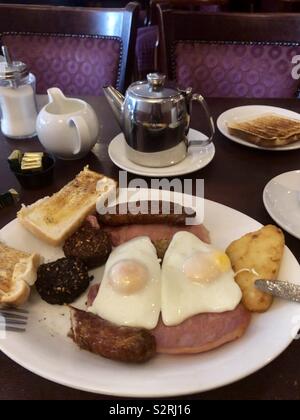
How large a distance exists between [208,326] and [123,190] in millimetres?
477

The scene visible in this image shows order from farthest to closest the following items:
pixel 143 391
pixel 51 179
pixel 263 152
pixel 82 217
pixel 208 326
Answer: pixel 263 152 → pixel 51 179 → pixel 82 217 → pixel 208 326 → pixel 143 391

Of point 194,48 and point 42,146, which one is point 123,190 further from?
point 194,48

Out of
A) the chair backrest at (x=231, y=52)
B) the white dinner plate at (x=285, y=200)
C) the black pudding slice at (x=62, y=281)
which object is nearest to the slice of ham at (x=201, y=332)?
the black pudding slice at (x=62, y=281)

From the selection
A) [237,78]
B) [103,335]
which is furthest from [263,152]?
Result: [103,335]

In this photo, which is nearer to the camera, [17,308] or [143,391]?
[143,391]

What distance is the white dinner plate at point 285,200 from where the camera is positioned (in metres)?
0.95

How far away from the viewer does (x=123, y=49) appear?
1778 millimetres

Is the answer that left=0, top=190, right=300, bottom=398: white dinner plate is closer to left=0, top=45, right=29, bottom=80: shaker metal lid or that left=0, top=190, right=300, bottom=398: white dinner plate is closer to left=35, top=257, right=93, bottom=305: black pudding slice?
left=35, top=257, right=93, bottom=305: black pudding slice

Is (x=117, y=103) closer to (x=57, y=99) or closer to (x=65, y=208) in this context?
(x=57, y=99)

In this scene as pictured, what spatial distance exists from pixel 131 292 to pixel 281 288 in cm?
28

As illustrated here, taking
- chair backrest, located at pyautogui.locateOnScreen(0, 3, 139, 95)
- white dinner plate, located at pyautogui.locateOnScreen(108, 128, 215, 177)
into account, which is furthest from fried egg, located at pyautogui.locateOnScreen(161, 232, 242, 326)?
chair backrest, located at pyautogui.locateOnScreen(0, 3, 139, 95)

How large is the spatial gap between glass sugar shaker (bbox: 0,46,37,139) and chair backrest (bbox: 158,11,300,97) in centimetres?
69

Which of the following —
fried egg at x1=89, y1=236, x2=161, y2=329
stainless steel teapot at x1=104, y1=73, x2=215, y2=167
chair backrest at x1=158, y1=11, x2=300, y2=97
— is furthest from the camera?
chair backrest at x1=158, y1=11, x2=300, y2=97

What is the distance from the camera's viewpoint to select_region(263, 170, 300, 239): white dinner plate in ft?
3.13
